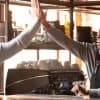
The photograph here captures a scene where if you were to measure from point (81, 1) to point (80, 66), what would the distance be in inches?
20.2

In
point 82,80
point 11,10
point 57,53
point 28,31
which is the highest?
point 11,10

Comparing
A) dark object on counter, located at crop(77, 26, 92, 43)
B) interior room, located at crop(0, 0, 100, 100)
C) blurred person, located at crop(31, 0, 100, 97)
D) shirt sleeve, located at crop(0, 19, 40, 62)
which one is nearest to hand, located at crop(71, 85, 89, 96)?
interior room, located at crop(0, 0, 100, 100)

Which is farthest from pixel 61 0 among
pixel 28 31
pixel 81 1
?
pixel 28 31

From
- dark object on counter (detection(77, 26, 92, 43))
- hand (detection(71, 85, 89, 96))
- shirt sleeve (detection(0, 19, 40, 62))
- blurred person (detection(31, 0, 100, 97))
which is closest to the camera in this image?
hand (detection(71, 85, 89, 96))

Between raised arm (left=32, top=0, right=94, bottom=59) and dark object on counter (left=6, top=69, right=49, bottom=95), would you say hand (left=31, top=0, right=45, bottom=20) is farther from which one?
dark object on counter (left=6, top=69, right=49, bottom=95)

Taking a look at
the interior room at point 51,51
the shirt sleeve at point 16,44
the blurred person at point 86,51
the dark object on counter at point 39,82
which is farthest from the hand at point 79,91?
the shirt sleeve at point 16,44

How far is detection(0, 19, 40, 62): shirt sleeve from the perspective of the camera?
64.3 inches

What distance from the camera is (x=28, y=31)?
5.67ft

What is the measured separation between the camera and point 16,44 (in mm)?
1682

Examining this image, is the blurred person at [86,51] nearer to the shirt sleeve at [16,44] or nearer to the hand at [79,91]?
the shirt sleeve at [16,44]

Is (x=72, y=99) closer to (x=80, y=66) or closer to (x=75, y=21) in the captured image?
(x=80, y=66)

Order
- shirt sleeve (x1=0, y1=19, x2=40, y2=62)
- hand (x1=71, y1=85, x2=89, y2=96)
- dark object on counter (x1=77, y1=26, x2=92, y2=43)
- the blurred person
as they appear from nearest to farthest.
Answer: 1. hand (x1=71, y1=85, x2=89, y2=96)
2. shirt sleeve (x1=0, y1=19, x2=40, y2=62)
3. the blurred person
4. dark object on counter (x1=77, y1=26, x2=92, y2=43)

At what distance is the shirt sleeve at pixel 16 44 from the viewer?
1.63 meters

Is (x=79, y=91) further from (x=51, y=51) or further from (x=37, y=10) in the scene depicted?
(x=51, y=51)
